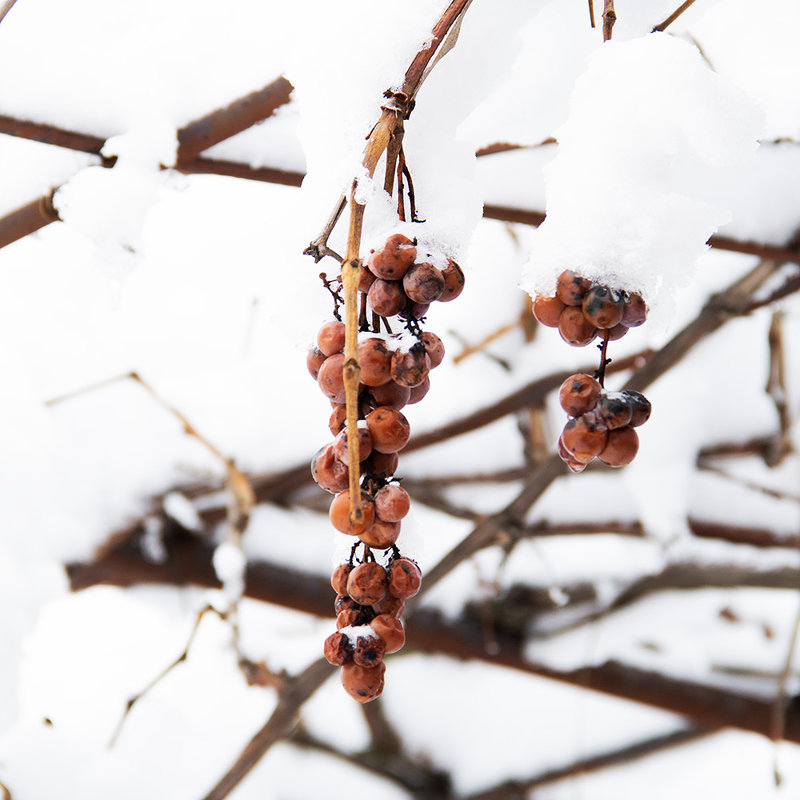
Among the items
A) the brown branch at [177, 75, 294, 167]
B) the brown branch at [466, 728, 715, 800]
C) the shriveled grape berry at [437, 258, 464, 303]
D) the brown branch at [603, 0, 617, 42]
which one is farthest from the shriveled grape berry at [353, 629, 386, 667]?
the brown branch at [466, 728, 715, 800]

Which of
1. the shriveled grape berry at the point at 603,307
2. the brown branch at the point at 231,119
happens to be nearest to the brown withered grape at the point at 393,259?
the shriveled grape berry at the point at 603,307

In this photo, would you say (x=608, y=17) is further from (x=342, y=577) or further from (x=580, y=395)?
(x=342, y=577)

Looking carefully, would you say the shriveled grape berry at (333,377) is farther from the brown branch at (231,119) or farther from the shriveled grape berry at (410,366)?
the brown branch at (231,119)

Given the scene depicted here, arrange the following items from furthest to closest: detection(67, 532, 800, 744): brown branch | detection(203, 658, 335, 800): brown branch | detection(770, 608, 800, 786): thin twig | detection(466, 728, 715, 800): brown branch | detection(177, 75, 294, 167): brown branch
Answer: detection(466, 728, 715, 800): brown branch
detection(67, 532, 800, 744): brown branch
detection(770, 608, 800, 786): thin twig
detection(203, 658, 335, 800): brown branch
detection(177, 75, 294, 167): brown branch

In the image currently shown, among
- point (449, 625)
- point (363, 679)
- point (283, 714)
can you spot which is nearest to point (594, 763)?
point (449, 625)

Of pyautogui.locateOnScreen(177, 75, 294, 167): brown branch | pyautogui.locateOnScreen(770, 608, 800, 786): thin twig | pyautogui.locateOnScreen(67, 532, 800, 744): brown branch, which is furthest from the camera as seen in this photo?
pyautogui.locateOnScreen(67, 532, 800, 744): brown branch

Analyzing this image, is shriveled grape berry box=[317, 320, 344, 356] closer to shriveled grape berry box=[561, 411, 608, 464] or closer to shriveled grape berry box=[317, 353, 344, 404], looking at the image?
shriveled grape berry box=[317, 353, 344, 404]
